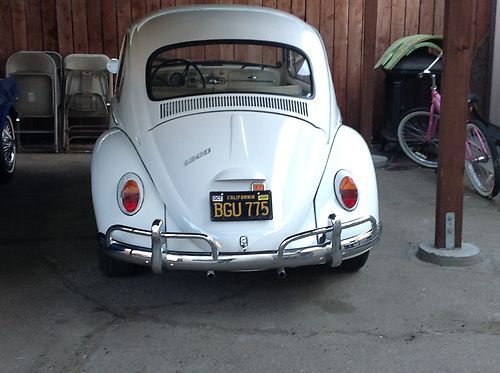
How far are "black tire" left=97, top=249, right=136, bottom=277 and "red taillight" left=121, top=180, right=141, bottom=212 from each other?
68 centimetres

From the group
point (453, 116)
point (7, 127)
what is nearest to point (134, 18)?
point (7, 127)

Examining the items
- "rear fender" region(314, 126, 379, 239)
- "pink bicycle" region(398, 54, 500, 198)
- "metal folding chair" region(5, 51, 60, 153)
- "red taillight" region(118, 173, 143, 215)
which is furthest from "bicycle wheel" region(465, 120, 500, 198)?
"metal folding chair" region(5, 51, 60, 153)

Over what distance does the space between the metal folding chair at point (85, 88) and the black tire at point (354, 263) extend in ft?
17.6

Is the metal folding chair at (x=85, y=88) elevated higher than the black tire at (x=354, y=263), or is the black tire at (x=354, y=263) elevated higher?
the metal folding chair at (x=85, y=88)

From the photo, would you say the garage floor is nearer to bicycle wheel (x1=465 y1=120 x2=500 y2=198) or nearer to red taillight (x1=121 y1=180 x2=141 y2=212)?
red taillight (x1=121 y1=180 x2=141 y2=212)

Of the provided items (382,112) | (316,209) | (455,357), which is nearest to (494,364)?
(455,357)

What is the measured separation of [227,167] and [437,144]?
4.52m

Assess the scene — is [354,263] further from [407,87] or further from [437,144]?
[407,87]

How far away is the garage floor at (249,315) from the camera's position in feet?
10.9

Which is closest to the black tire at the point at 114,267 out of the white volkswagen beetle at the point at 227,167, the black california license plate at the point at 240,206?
the white volkswagen beetle at the point at 227,167

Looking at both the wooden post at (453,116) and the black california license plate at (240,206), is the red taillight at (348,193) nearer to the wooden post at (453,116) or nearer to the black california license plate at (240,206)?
the black california license plate at (240,206)

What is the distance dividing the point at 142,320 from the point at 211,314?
1.32 feet

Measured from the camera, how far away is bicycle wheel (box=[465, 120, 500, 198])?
631cm

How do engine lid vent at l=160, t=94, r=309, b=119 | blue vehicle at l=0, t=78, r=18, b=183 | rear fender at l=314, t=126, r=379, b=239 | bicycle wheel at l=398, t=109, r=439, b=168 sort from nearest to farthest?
rear fender at l=314, t=126, r=379, b=239 < engine lid vent at l=160, t=94, r=309, b=119 < blue vehicle at l=0, t=78, r=18, b=183 < bicycle wheel at l=398, t=109, r=439, b=168
